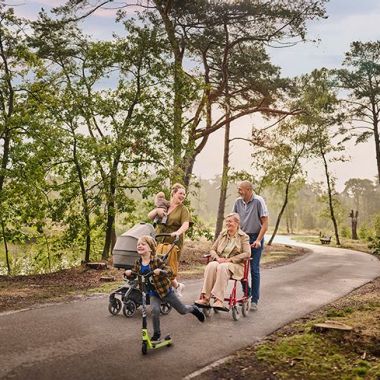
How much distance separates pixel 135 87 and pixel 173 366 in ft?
40.5

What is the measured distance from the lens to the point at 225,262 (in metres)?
7.10

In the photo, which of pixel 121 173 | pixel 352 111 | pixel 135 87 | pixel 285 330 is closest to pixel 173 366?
pixel 285 330

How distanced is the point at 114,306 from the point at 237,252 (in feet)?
7.06

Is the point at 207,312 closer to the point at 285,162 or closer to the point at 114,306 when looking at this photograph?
the point at 114,306

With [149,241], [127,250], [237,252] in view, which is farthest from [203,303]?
[149,241]

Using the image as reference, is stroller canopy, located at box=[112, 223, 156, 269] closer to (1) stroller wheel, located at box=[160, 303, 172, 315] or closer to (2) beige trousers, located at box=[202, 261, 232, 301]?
(1) stroller wheel, located at box=[160, 303, 172, 315]

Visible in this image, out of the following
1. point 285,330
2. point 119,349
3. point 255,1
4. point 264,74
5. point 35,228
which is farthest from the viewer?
point 264,74

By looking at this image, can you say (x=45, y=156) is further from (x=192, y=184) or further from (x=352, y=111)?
(x=352, y=111)

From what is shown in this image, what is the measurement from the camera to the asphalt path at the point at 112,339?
15.3 ft

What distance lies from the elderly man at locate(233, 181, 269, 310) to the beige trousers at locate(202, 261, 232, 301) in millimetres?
877

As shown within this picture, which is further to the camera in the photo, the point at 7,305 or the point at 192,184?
the point at 192,184

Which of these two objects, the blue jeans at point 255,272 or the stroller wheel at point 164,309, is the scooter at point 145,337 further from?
the blue jeans at point 255,272

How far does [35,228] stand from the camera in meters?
15.4

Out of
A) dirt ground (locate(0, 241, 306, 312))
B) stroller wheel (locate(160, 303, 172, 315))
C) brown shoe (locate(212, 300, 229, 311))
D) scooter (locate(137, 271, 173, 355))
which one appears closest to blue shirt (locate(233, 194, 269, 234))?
brown shoe (locate(212, 300, 229, 311))
